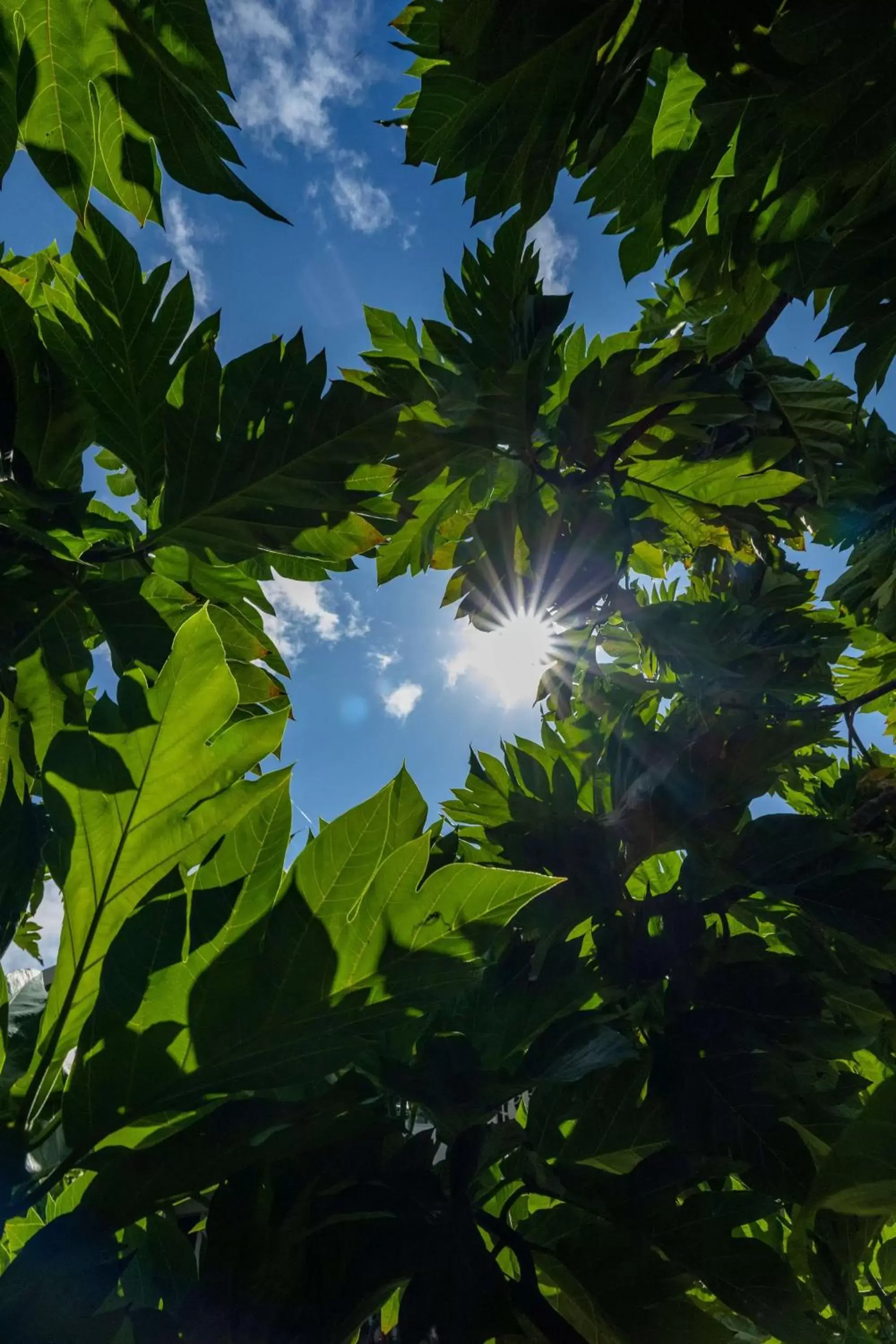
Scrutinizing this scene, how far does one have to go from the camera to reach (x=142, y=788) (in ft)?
1.87

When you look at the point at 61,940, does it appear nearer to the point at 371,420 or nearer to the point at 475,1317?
the point at 475,1317

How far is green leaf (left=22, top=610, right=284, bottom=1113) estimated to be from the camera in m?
0.55

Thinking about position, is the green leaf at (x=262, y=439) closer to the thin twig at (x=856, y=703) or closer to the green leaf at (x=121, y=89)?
the green leaf at (x=121, y=89)

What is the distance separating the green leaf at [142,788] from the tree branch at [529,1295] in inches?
14.9

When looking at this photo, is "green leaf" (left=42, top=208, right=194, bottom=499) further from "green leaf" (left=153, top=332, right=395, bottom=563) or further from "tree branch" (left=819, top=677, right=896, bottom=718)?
"tree branch" (left=819, top=677, right=896, bottom=718)

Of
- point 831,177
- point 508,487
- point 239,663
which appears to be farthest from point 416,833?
point 508,487

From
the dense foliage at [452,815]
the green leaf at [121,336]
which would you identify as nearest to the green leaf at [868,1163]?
the dense foliage at [452,815]

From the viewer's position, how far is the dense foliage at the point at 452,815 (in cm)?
51

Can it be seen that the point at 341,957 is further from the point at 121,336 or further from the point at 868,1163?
the point at 121,336

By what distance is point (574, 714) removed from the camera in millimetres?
1876

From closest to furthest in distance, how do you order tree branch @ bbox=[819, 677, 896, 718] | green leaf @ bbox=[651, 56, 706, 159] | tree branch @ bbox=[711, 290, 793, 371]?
green leaf @ bbox=[651, 56, 706, 159], tree branch @ bbox=[711, 290, 793, 371], tree branch @ bbox=[819, 677, 896, 718]

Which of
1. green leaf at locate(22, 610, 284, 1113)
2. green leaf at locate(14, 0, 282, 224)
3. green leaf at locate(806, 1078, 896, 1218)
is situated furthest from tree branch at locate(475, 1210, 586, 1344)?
green leaf at locate(14, 0, 282, 224)

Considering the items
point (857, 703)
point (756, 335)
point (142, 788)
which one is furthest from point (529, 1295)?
point (857, 703)

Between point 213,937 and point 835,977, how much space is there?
36.6 inches
